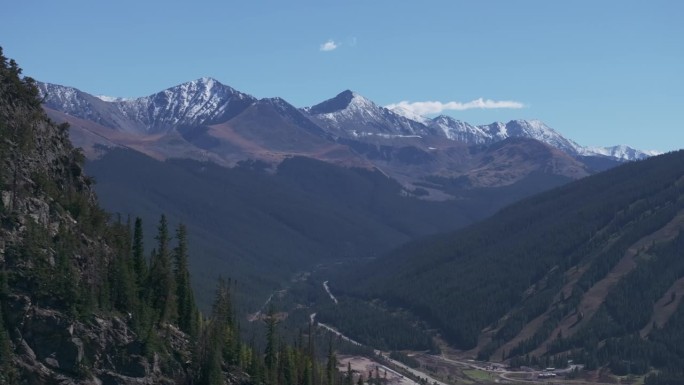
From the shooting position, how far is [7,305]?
103812 mm

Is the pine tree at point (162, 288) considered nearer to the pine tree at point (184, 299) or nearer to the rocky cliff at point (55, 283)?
the rocky cliff at point (55, 283)

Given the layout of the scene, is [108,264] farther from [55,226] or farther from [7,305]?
[7,305]

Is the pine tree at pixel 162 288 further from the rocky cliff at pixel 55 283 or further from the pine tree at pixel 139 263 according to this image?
the rocky cliff at pixel 55 283

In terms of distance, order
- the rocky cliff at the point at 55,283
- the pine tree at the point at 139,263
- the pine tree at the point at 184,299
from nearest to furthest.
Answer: the rocky cliff at the point at 55,283 → the pine tree at the point at 139,263 → the pine tree at the point at 184,299

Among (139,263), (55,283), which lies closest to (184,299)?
(139,263)

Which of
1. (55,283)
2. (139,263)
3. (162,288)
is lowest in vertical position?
(162,288)

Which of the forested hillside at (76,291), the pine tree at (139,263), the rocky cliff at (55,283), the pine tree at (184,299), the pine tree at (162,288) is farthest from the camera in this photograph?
the pine tree at (184,299)

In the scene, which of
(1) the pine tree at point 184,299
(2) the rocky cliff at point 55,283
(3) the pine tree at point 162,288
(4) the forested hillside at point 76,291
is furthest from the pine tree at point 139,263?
(1) the pine tree at point 184,299

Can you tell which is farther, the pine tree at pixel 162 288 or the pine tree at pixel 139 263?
the pine tree at pixel 162 288

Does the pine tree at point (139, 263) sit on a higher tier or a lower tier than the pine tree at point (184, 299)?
higher

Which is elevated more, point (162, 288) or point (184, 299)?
point (162, 288)

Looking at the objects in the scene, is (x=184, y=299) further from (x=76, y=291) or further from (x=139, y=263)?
(x=76, y=291)

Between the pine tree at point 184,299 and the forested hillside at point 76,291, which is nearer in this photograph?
the forested hillside at point 76,291

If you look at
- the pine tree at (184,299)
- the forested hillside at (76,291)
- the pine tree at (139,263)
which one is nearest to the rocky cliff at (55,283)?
the forested hillside at (76,291)
